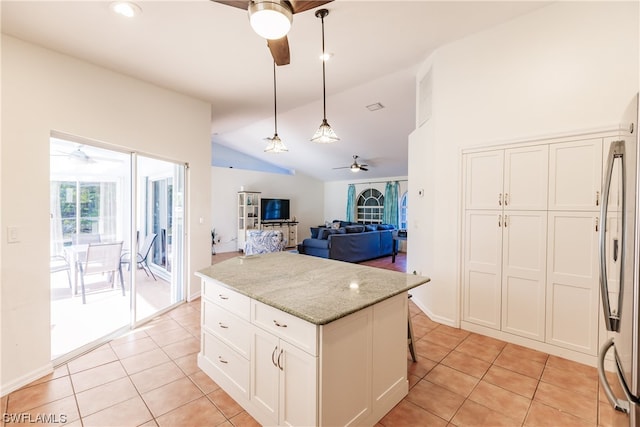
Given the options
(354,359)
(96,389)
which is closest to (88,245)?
(96,389)

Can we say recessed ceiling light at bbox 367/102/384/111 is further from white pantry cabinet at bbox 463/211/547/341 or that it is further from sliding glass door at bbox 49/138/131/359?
sliding glass door at bbox 49/138/131/359

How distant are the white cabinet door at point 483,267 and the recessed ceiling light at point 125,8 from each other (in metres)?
3.43

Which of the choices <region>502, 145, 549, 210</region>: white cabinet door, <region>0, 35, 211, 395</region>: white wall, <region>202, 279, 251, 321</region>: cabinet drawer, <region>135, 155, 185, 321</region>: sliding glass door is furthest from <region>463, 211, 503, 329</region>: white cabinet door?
<region>0, 35, 211, 395</region>: white wall

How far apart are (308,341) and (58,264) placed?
274cm

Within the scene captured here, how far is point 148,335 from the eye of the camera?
295cm

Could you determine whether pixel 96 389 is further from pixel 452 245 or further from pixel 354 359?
pixel 452 245

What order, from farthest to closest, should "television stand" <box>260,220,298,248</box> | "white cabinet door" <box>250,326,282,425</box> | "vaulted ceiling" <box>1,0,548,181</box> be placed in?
"television stand" <box>260,220,298,248</box>, "vaulted ceiling" <box>1,0,548,181</box>, "white cabinet door" <box>250,326,282,425</box>

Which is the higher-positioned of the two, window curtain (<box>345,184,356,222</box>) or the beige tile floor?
window curtain (<box>345,184,356,222</box>)

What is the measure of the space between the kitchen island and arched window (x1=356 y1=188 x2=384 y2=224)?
7.50m

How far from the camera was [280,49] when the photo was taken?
1.91 metres

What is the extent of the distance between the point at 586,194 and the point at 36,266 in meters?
4.56

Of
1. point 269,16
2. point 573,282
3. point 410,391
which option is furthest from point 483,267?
point 269,16

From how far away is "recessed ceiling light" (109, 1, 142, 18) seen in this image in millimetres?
2012

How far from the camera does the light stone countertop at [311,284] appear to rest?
149 centimetres
